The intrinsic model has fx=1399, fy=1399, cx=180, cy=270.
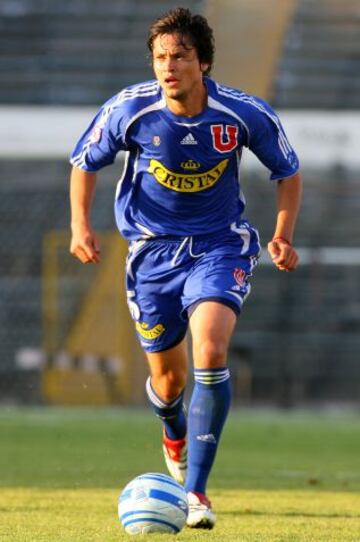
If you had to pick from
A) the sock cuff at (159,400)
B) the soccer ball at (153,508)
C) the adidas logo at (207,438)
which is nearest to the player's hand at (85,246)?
the adidas logo at (207,438)

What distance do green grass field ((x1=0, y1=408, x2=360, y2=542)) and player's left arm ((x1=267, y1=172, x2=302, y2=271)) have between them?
1057 mm

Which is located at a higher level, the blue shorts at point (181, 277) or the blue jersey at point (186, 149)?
the blue jersey at point (186, 149)

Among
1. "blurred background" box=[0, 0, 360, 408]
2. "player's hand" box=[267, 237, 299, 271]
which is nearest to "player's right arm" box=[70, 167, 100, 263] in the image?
"player's hand" box=[267, 237, 299, 271]

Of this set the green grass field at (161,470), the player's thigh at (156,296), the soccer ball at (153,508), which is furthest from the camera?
the player's thigh at (156,296)

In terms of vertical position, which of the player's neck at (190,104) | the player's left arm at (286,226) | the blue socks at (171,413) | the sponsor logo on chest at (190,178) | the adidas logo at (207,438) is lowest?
the blue socks at (171,413)

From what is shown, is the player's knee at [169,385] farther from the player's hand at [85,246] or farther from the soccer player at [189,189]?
the player's hand at [85,246]

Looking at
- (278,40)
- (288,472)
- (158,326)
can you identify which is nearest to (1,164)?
(278,40)

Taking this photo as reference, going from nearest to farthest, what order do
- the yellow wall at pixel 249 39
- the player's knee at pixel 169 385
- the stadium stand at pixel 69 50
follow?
the player's knee at pixel 169 385
the yellow wall at pixel 249 39
the stadium stand at pixel 69 50

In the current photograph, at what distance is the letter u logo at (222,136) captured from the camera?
5.84 metres

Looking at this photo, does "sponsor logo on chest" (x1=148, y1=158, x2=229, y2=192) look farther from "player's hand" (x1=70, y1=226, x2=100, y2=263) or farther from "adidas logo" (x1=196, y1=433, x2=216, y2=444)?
"adidas logo" (x1=196, y1=433, x2=216, y2=444)

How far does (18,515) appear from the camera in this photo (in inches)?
233

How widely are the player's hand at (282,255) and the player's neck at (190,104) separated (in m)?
0.66

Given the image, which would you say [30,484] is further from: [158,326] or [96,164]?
[96,164]

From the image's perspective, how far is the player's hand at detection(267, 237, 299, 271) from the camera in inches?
220
